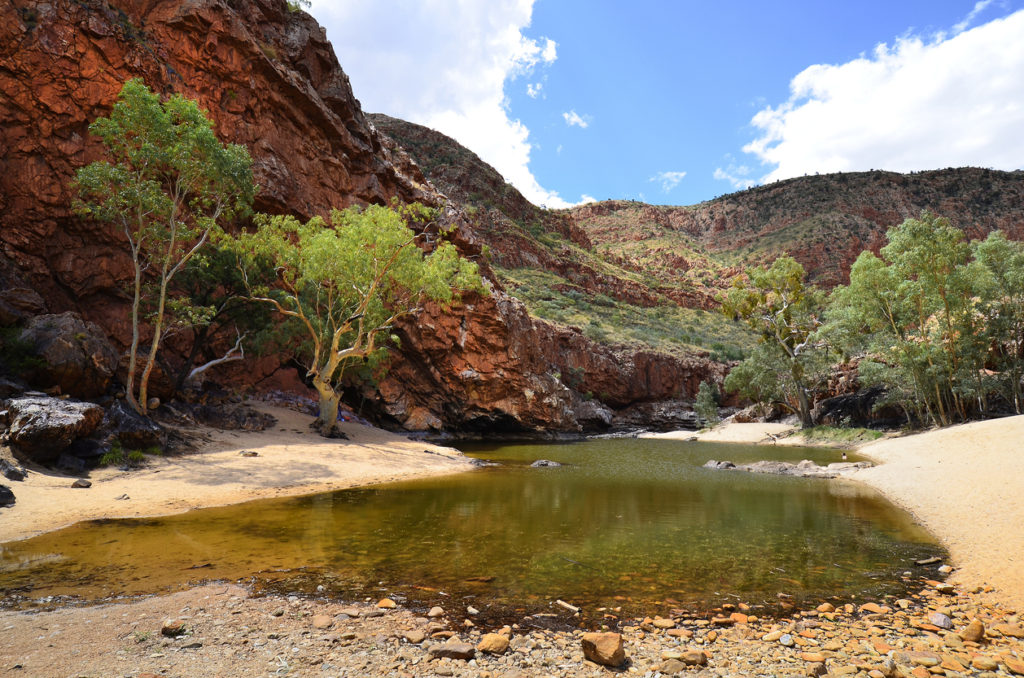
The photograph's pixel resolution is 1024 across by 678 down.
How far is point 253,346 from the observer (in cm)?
2378

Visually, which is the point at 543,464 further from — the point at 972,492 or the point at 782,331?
the point at 782,331

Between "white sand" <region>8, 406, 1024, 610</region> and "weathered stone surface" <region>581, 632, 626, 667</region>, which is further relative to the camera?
"white sand" <region>8, 406, 1024, 610</region>

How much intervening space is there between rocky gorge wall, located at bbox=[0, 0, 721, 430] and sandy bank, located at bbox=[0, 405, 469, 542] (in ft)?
24.4

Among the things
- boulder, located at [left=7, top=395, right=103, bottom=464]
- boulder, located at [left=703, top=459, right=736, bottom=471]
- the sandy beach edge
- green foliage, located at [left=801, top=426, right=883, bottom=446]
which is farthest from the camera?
green foliage, located at [left=801, top=426, right=883, bottom=446]

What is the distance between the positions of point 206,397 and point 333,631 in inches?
817

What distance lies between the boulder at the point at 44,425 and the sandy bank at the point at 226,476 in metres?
0.67

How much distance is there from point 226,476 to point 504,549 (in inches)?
362

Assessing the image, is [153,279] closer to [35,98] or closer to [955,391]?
[35,98]

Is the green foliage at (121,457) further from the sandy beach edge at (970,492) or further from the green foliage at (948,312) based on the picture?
the green foliage at (948,312)

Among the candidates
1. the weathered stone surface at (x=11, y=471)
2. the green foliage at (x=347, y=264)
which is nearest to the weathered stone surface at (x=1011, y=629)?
the weathered stone surface at (x=11, y=471)

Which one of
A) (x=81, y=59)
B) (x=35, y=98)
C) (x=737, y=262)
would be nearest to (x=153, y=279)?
(x=35, y=98)

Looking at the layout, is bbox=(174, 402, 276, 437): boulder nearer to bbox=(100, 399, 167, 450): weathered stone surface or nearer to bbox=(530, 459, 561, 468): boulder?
bbox=(100, 399, 167, 450): weathered stone surface

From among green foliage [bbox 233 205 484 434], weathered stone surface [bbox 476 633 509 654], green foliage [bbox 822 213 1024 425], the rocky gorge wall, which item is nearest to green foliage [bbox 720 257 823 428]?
green foliage [bbox 822 213 1024 425]

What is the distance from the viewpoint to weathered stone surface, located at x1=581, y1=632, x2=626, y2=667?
3.89 m
